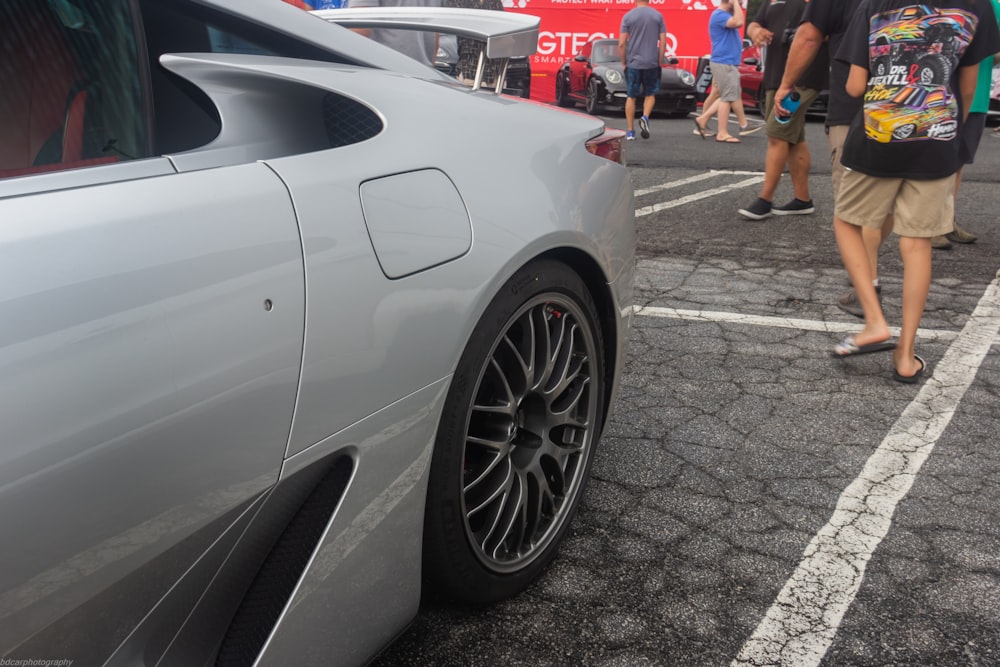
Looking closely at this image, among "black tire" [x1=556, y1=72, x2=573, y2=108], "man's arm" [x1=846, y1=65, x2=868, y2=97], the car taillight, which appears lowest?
"black tire" [x1=556, y1=72, x2=573, y2=108]

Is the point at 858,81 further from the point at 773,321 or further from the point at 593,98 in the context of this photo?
the point at 593,98

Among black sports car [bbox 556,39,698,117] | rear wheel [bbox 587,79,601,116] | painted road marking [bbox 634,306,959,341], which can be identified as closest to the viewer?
painted road marking [bbox 634,306,959,341]

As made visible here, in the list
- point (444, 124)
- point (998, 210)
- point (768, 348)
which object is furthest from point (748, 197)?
point (444, 124)

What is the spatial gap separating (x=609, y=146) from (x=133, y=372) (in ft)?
5.07

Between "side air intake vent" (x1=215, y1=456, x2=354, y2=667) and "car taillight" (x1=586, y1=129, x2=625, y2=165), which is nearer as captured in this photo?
"side air intake vent" (x1=215, y1=456, x2=354, y2=667)

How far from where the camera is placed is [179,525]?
4.13 feet

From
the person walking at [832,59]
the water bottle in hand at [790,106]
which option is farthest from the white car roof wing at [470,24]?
the water bottle in hand at [790,106]

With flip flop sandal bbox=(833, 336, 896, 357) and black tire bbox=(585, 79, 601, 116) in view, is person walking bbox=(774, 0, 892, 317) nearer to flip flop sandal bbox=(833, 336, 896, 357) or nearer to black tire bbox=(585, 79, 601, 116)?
flip flop sandal bbox=(833, 336, 896, 357)

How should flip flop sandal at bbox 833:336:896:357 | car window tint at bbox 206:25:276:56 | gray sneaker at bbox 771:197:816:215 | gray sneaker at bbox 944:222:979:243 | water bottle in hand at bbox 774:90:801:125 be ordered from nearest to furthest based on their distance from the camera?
car window tint at bbox 206:25:276:56 → flip flop sandal at bbox 833:336:896:357 → water bottle in hand at bbox 774:90:801:125 → gray sneaker at bbox 944:222:979:243 → gray sneaker at bbox 771:197:816:215

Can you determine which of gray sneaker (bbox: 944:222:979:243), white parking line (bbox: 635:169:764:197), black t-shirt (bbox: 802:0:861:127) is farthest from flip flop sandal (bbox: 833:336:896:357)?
white parking line (bbox: 635:169:764:197)

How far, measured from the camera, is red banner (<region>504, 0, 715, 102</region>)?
1845cm

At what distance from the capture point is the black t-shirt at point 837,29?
15.3 ft

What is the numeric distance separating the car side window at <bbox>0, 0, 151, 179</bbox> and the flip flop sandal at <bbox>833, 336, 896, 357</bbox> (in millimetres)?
2921

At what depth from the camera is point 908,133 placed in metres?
3.38
